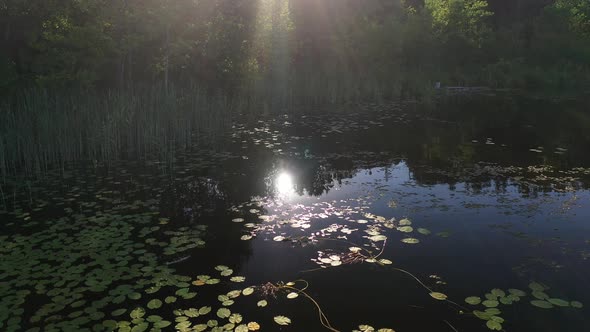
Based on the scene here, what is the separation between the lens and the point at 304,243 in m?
5.50

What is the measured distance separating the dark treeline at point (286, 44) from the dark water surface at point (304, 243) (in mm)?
6583

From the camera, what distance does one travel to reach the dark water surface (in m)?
3.96

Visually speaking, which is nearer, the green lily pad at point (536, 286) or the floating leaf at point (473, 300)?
the floating leaf at point (473, 300)

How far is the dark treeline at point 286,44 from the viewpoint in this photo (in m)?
13.3

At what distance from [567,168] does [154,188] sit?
875 cm

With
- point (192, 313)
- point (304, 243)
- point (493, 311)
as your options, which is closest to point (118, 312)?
point (192, 313)

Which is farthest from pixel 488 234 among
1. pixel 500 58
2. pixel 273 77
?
pixel 500 58

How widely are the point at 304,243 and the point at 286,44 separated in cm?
2269

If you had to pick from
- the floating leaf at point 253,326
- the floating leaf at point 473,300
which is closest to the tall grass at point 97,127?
the floating leaf at point 253,326

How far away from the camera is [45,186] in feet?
25.9

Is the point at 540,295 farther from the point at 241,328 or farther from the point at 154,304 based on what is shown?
the point at 154,304

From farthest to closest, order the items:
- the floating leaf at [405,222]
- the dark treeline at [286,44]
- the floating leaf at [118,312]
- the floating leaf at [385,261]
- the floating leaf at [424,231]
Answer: the dark treeline at [286,44], the floating leaf at [405,222], the floating leaf at [424,231], the floating leaf at [385,261], the floating leaf at [118,312]

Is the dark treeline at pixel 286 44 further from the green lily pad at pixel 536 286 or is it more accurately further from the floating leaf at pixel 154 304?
the green lily pad at pixel 536 286

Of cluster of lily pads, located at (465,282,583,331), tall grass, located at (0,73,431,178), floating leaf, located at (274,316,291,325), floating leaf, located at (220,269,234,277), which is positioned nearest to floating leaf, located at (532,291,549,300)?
cluster of lily pads, located at (465,282,583,331)
